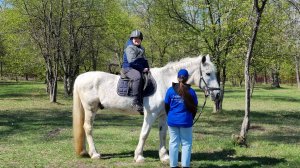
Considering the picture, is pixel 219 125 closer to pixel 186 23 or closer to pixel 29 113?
pixel 186 23

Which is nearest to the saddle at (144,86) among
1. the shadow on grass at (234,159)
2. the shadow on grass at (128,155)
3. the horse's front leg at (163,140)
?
the horse's front leg at (163,140)

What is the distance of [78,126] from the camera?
31.3ft

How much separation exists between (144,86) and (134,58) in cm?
71

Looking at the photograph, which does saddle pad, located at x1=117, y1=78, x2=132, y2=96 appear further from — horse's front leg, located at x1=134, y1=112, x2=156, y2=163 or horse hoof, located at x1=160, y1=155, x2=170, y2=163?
horse hoof, located at x1=160, y1=155, x2=170, y2=163

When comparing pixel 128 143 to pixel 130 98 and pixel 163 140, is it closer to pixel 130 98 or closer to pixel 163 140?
pixel 163 140

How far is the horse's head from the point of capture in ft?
28.4

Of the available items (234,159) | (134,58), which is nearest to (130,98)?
(134,58)

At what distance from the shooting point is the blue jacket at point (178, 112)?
722 centimetres

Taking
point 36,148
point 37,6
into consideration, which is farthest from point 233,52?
point 37,6

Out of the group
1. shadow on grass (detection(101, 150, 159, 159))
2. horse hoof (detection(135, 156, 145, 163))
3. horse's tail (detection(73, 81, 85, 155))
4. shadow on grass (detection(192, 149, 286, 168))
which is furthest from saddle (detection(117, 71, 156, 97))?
shadow on grass (detection(192, 149, 286, 168))

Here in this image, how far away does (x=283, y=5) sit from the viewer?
2041cm

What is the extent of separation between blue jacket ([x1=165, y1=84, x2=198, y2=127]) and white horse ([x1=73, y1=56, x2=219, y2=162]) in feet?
4.90

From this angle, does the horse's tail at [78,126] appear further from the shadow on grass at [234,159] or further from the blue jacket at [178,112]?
the blue jacket at [178,112]

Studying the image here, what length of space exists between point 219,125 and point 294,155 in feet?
26.6
